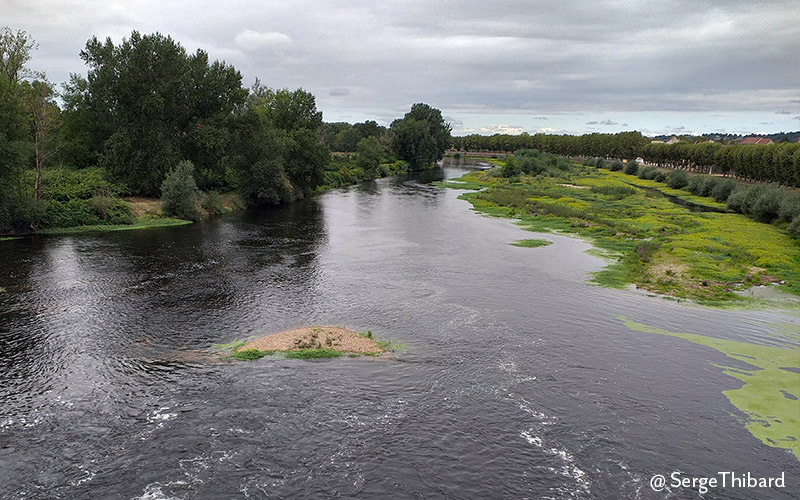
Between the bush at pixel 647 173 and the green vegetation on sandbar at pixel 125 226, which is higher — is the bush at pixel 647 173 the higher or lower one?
the higher one

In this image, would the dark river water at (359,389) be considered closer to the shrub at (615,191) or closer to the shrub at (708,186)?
the shrub at (615,191)

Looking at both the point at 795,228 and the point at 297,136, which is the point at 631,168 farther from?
the point at 297,136

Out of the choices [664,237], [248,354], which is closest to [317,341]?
[248,354]

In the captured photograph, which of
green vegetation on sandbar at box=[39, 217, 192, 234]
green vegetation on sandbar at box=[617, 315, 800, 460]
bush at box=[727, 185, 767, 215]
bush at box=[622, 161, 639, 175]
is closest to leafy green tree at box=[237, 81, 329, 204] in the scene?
green vegetation on sandbar at box=[39, 217, 192, 234]

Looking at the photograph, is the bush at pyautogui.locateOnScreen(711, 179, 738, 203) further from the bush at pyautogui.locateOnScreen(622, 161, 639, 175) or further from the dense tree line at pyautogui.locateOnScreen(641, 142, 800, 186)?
the bush at pyautogui.locateOnScreen(622, 161, 639, 175)

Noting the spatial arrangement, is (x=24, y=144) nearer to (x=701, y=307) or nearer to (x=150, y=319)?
(x=150, y=319)

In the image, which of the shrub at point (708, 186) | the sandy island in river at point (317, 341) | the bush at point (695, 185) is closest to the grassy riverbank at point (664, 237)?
the bush at point (695, 185)

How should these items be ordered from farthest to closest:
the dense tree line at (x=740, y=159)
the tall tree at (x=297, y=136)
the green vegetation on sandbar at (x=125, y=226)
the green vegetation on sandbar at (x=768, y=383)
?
the dense tree line at (x=740, y=159) < the tall tree at (x=297, y=136) < the green vegetation on sandbar at (x=125, y=226) < the green vegetation on sandbar at (x=768, y=383)
